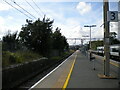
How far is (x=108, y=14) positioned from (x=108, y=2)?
1563 mm

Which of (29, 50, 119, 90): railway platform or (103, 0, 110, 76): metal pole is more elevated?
(103, 0, 110, 76): metal pole

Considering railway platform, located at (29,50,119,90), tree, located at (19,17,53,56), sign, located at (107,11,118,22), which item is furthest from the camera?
tree, located at (19,17,53,56)

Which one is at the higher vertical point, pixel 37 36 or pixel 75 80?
pixel 37 36

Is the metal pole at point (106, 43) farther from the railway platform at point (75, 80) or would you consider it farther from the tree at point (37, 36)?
the tree at point (37, 36)

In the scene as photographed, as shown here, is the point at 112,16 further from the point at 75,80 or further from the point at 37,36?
the point at 37,36

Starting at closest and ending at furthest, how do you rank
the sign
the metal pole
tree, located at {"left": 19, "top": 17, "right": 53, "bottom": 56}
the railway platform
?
the railway platform < the sign < the metal pole < tree, located at {"left": 19, "top": 17, "right": 53, "bottom": 56}

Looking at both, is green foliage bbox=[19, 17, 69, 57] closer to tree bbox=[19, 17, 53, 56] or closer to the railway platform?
tree bbox=[19, 17, 53, 56]

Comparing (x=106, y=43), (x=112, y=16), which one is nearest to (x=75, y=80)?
(x=106, y=43)

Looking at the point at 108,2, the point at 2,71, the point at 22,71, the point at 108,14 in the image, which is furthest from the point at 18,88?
the point at 108,2

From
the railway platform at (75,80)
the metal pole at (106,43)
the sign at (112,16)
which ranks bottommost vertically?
the railway platform at (75,80)

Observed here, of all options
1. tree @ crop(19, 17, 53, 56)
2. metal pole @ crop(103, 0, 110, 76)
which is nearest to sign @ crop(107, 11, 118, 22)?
metal pole @ crop(103, 0, 110, 76)

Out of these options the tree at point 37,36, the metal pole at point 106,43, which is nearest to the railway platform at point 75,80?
the metal pole at point 106,43

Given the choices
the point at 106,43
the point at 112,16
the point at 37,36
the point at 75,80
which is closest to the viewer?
the point at 75,80

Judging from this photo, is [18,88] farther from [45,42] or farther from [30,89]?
[45,42]
